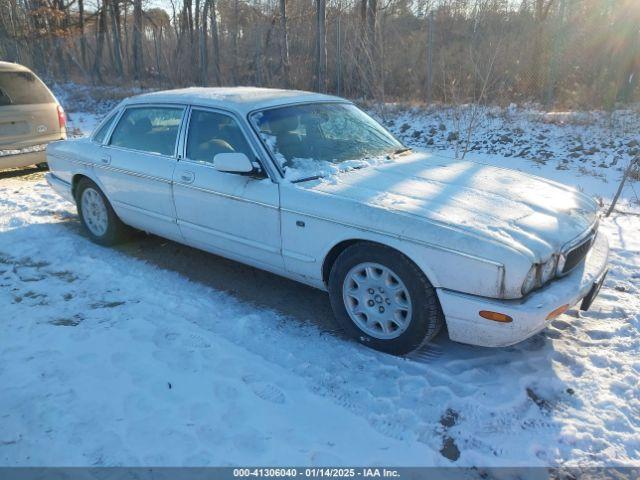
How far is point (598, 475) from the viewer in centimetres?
240

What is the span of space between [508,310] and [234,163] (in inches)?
79.7

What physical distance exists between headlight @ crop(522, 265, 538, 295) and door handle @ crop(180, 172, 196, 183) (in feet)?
8.44

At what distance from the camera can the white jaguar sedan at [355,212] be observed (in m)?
2.83

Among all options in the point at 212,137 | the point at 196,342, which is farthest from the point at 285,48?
the point at 196,342

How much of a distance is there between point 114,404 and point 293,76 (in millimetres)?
12960

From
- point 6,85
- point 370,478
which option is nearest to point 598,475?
point 370,478

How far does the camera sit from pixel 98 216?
5.17m

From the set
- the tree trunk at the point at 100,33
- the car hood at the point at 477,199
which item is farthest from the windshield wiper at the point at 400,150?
the tree trunk at the point at 100,33

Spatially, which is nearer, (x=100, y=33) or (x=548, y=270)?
(x=548, y=270)

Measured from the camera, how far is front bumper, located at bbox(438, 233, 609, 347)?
8.95 feet

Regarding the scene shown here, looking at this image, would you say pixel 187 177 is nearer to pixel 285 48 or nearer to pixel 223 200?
pixel 223 200

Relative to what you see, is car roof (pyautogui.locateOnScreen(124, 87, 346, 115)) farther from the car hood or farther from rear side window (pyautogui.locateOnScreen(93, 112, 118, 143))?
the car hood

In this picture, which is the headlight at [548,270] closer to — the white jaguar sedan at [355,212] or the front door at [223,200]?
the white jaguar sedan at [355,212]

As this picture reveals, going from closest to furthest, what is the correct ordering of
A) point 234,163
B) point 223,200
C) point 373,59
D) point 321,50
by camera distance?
point 234,163 < point 223,200 < point 373,59 < point 321,50
